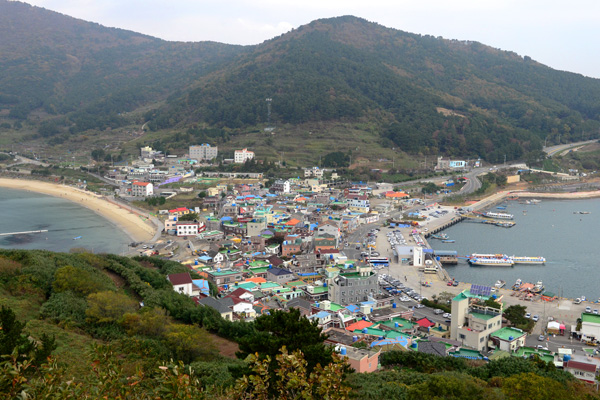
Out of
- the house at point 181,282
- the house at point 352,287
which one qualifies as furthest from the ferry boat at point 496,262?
the house at point 181,282

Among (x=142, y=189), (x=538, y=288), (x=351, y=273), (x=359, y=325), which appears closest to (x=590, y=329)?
(x=538, y=288)

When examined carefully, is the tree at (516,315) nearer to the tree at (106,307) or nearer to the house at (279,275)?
the house at (279,275)

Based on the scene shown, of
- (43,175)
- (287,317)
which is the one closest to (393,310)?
(287,317)

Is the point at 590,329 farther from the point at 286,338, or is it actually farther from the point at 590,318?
the point at 286,338

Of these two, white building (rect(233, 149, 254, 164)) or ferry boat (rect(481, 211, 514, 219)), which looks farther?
white building (rect(233, 149, 254, 164))

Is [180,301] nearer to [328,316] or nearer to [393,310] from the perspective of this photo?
[328,316]

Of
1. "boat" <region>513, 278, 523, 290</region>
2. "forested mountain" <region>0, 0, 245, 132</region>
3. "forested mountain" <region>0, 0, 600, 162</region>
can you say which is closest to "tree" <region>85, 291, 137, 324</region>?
"boat" <region>513, 278, 523, 290</region>

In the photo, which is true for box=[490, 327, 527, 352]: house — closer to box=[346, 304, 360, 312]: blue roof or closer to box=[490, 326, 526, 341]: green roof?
box=[490, 326, 526, 341]: green roof
